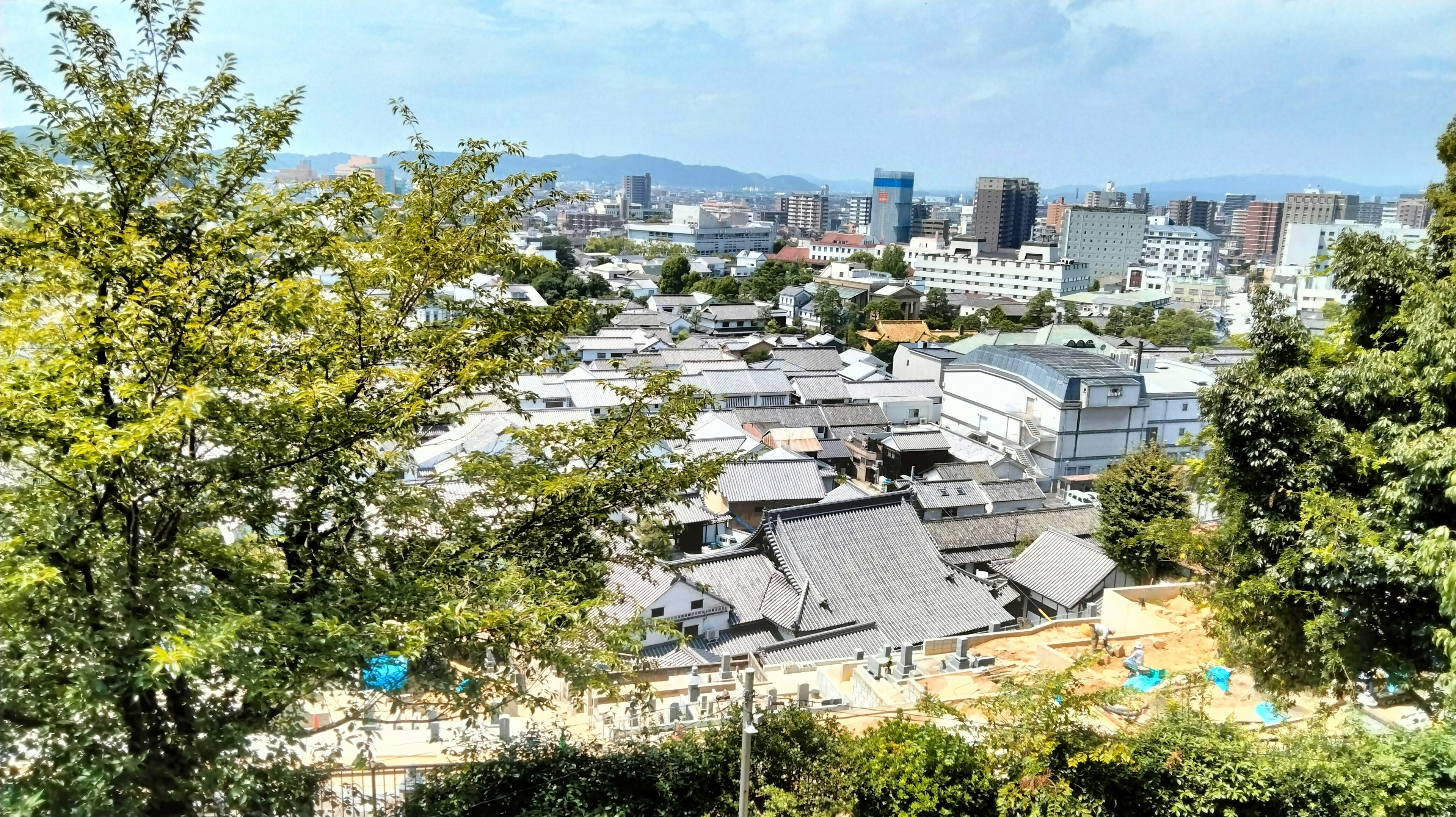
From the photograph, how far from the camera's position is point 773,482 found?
19.5 metres

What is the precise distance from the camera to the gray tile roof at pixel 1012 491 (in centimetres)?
2052

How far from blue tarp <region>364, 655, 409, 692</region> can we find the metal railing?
0.81 metres

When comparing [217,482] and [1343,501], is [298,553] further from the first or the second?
[1343,501]

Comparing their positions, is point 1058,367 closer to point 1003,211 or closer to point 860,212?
point 1003,211

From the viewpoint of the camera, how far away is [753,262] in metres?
67.2

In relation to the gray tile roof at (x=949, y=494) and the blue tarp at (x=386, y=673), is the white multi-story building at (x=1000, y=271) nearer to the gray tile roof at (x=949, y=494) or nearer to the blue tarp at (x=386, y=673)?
the gray tile roof at (x=949, y=494)

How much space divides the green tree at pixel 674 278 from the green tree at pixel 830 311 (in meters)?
11.6

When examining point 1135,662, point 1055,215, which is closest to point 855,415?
point 1135,662

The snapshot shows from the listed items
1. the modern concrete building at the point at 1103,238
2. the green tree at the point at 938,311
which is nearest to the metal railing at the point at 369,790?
the green tree at the point at 938,311

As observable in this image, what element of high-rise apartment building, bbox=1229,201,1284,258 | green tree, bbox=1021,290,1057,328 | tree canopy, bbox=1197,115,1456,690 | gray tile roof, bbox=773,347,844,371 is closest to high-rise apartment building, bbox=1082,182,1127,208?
high-rise apartment building, bbox=1229,201,1284,258

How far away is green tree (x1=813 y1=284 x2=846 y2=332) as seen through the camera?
43531mm

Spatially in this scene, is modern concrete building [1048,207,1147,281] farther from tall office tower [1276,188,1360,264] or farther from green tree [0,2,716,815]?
green tree [0,2,716,815]

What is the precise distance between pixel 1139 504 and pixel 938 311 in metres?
33.7

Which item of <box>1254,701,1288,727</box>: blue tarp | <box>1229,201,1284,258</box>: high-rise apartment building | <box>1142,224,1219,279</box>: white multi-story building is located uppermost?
<box>1229,201,1284,258</box>: high-rise apartment building
